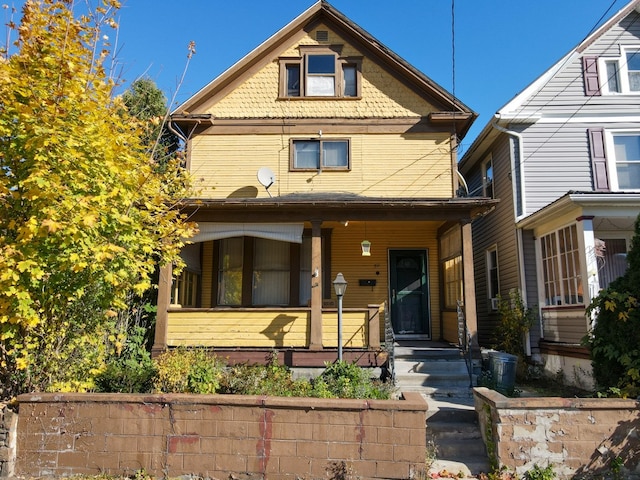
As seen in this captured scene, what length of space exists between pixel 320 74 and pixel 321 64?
0.28m

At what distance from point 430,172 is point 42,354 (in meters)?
8.34

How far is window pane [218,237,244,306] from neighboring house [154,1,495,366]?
0.03 metres

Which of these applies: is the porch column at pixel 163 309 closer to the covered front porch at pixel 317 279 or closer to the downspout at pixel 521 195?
the covered front porch at pixel 317 279

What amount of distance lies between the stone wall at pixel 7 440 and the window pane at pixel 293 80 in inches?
339

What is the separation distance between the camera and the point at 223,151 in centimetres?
1107

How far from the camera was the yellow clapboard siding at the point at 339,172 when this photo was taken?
10820 millimetres

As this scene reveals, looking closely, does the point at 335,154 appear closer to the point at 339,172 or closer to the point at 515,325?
the point at 339,172

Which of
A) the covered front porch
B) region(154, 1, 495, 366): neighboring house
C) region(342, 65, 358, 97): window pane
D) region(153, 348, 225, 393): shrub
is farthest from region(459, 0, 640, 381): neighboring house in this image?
region(153, 348, 225, 393): shrub

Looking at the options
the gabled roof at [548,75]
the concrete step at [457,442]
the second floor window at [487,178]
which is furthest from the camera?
the second floor window at [487,178]

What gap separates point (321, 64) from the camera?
11438 millimetres

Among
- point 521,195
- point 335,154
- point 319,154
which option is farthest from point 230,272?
point 521,195

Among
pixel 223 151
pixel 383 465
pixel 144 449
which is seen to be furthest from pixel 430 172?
pixel 144 449

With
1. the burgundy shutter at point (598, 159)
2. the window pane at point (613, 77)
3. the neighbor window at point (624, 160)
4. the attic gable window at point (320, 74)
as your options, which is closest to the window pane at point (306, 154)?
the attic gable window at point (320, 74)

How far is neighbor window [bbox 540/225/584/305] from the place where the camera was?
9.56m
